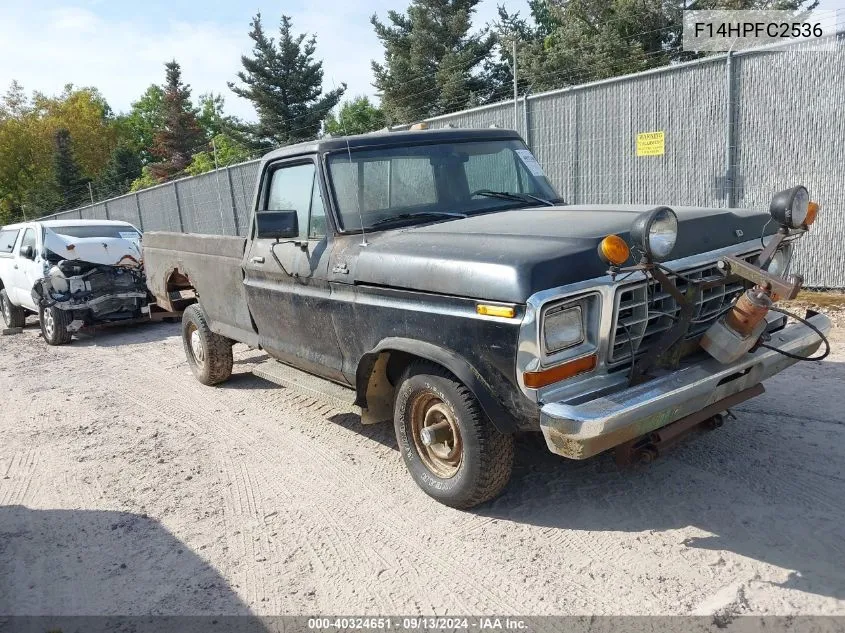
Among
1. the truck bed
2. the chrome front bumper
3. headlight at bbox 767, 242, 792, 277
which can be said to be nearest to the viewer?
the chrome front bumper

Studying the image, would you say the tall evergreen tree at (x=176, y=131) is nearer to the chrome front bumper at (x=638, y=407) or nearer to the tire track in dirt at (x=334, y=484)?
the tire track in dirt at (x=334, y=484)

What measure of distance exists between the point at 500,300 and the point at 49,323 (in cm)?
892

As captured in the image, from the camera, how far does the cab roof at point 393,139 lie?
4660mm

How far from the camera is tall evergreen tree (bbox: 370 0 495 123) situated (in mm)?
32219

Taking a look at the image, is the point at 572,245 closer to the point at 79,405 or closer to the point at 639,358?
the point at 639,358

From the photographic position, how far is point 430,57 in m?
33.5

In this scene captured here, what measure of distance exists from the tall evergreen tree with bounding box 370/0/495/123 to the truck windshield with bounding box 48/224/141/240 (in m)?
22.7

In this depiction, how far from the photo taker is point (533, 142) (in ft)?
34.7

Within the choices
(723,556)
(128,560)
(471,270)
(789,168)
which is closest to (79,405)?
(128,560)

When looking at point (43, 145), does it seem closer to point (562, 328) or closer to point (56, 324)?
point (56, 324)

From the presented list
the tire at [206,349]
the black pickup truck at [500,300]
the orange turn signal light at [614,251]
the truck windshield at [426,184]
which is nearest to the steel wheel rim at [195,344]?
the tire at [206,349]

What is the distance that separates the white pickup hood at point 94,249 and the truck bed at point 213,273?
3.16 metres

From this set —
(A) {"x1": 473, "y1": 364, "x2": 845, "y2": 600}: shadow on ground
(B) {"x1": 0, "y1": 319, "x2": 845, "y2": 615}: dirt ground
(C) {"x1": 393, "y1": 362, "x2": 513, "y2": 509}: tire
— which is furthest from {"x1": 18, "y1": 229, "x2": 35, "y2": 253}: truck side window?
(A) {"x1": 473, "y1": 364, "x2": 845, "y2": 600}: shadow on ground

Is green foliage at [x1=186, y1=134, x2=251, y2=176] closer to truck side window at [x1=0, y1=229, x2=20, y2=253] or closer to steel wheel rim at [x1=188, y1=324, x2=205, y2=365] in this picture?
truck side window at [x1=0, y1=229, x2=20, y2=253]
